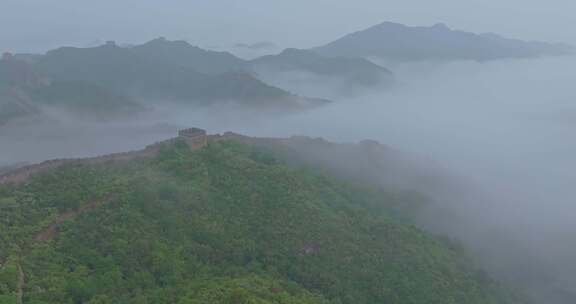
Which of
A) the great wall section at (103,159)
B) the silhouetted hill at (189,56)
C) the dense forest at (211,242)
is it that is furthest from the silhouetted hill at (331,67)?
the dense forest at (211,242)

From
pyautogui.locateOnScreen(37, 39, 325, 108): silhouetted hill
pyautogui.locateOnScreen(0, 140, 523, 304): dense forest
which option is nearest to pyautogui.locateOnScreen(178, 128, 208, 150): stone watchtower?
pyautogui.locateOnScreen(0, 140, 523, 304): dense forest

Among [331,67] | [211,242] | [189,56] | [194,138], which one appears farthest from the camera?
[189,56]

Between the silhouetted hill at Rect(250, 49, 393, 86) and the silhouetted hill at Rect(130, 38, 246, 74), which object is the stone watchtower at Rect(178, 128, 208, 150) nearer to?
the silhouetted hill at Rect(250, 49, 393, 86)

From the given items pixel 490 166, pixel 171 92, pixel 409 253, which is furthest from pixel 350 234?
pixel 171 92

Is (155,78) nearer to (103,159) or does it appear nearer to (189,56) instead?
(189,56)

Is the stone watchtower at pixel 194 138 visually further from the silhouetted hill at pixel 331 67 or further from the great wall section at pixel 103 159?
the silhouetted hill at pixel 331 67

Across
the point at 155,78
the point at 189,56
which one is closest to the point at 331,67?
the point at 189,56
